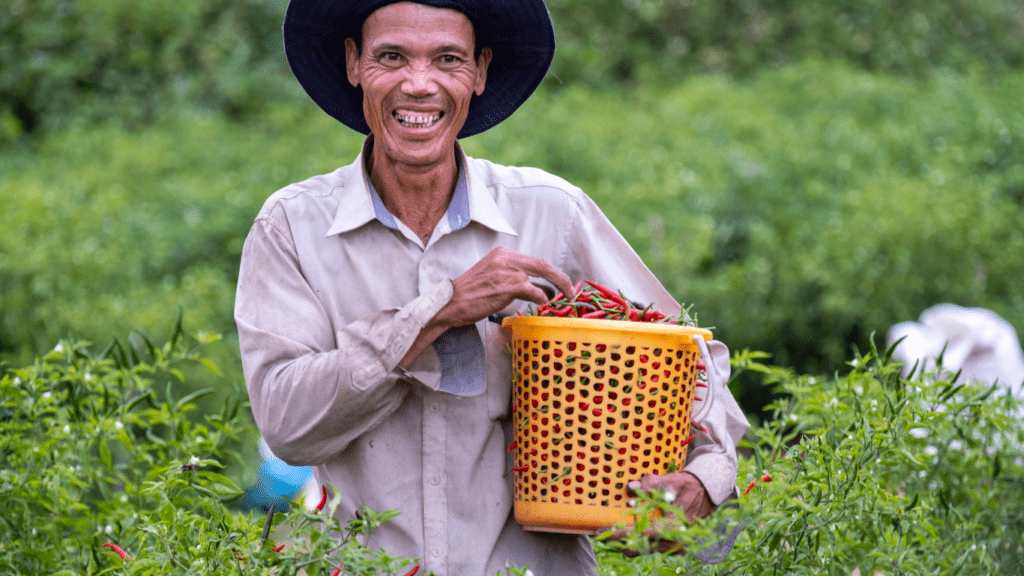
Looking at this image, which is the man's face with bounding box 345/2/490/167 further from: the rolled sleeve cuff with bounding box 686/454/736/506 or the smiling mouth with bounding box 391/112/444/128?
the rolled sleeve cuff with bounding box 686/454/736/506

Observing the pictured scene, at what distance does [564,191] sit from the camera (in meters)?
2.44

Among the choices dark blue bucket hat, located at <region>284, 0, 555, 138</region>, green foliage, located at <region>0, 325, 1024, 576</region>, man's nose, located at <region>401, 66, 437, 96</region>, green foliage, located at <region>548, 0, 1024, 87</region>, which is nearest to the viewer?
green foliage, located at <region>0, 325, 1024, 576</region>

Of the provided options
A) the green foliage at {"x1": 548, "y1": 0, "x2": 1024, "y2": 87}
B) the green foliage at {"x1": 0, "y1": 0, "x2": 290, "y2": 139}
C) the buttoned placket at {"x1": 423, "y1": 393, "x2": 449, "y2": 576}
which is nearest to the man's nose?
the buttoned placket at {"x1": 423, "y1": 393, "x2": 449, "y2": 576}

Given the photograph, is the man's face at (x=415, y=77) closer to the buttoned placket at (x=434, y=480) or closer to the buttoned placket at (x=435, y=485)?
the buttoned placket at (x=434, y=480)

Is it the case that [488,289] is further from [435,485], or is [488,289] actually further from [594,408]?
[435,485]

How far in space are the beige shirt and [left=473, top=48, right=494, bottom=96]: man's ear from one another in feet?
0.49

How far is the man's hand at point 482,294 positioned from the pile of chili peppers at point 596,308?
59 millimetres

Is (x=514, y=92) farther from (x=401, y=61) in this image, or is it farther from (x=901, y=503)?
(x=901, y=503)

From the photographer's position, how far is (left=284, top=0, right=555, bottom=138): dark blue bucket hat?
2.29 meters

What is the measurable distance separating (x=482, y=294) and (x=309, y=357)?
1.15 feet

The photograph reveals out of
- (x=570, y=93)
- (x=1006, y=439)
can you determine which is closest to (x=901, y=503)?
(x=1006, y=439)

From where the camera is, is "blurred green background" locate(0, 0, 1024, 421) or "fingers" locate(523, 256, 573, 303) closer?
"fingers" locate(523, 256, 573, 303)

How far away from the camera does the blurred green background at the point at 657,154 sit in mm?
5590

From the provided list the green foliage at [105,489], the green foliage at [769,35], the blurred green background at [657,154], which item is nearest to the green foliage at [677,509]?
the green foliage at [105,489]
